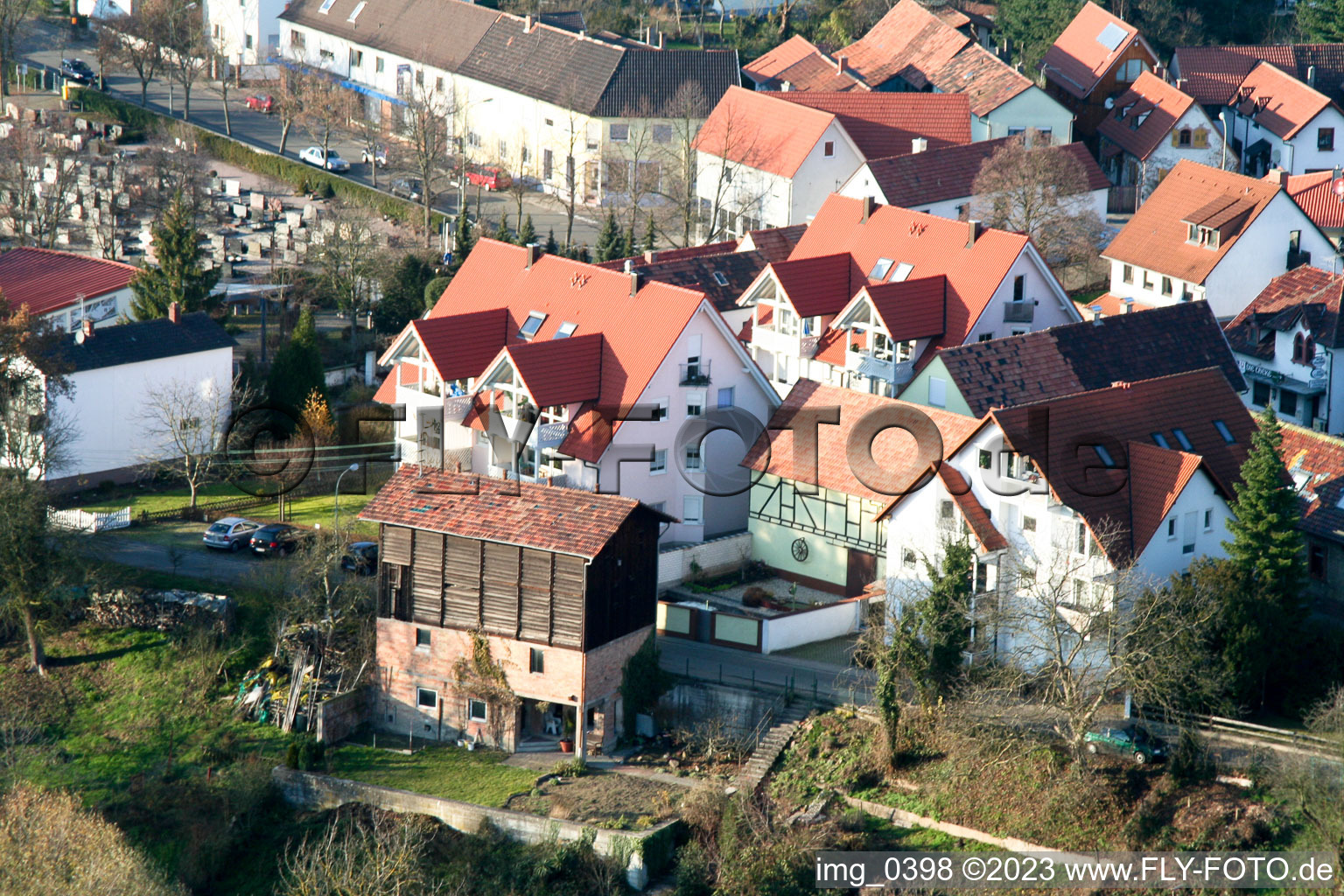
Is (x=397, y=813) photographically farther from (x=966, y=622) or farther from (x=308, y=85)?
(x=308, y=85)

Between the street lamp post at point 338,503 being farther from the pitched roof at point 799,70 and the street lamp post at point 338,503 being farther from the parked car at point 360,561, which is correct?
the pitched roof at point 799,70

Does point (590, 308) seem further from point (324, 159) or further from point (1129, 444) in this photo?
point (324, 159)

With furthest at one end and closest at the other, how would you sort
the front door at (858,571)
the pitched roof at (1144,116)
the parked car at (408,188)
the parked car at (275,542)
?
the parked car at (408,188), the pitched roof at (1144,116), the parked car at (275,542), the front door at (858,571)

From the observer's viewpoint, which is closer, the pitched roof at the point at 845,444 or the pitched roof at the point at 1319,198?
the pitched roof at the point at 845,444

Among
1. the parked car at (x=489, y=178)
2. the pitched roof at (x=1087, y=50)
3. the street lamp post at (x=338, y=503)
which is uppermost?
the pitched roof at (x=1087, y=50)

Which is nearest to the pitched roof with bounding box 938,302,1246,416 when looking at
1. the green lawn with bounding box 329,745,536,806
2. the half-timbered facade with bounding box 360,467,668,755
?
the half-timbered facade with bounding box 360,467,668,755

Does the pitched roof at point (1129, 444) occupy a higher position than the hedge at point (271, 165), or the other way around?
the hedge at point (271, 165)

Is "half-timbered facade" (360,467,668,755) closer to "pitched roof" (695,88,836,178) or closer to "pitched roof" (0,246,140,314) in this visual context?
"pitched roof" (0,246,140,314)

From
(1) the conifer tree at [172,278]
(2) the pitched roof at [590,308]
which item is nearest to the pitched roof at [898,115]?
(2) the pitched roof at [590,308]
